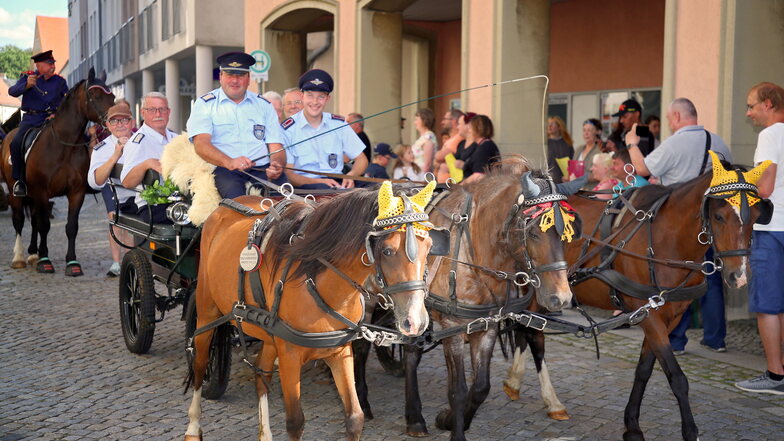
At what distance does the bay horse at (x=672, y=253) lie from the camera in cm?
508

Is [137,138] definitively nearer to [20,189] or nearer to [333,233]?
[333,233]

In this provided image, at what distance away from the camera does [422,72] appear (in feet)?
71.9

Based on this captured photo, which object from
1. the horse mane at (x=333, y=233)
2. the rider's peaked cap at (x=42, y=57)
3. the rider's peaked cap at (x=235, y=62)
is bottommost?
the horse mane at (x=333, y=233)

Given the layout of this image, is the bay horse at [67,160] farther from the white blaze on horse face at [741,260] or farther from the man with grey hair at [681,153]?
the white blaze on horse face at [741,260]

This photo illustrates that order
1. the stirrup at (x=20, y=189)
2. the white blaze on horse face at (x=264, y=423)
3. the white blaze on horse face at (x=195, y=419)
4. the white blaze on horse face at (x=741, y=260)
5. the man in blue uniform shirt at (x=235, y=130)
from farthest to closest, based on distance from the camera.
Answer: the stirrup at (x=20, y=189) → the man in blue uniform shirt at (x=235, y=130) → the white blaze on horse face at (x=195, y=419) → the white blaze on horse face at (x=741, y=260) → the white blaze on horse face at (x=264, y=423)

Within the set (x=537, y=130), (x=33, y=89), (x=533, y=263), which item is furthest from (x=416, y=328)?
(x=33, y=89)

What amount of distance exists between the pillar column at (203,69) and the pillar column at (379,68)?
10.1 metres

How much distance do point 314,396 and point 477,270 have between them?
1.79m

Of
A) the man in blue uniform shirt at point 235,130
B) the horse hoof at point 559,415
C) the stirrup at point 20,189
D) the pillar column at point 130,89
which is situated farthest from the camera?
the pillar column at point 130,89

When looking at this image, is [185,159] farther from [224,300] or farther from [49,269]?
[49,269]

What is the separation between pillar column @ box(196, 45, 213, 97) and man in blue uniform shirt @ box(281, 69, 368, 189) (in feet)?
57.9

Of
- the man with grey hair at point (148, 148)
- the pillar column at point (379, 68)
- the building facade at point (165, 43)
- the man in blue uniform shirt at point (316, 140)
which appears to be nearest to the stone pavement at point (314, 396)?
the man with grey hair at point (148, 148)

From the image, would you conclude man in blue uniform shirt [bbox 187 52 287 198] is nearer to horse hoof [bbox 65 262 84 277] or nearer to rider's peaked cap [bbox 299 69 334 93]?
rider's peaked cap [bbox 299 69 334 93]

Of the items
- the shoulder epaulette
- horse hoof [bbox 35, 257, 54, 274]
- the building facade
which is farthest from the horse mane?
the building facade
